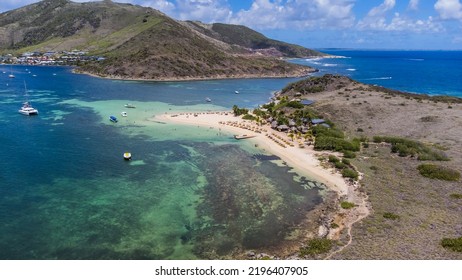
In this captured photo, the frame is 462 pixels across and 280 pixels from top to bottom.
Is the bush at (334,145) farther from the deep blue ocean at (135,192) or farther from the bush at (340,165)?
the deep blue ocean at (135,192)

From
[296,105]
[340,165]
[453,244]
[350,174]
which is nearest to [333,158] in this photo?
[340,165]

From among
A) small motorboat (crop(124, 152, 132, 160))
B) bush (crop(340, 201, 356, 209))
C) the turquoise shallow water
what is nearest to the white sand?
the turquoise shallow water

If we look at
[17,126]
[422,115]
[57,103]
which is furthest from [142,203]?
[57,103]

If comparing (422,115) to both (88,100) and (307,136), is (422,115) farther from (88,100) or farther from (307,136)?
(88,100)

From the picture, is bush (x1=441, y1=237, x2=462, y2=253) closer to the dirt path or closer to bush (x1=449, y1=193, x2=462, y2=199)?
the dirt path

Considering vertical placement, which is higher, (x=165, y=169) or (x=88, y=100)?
(x=88, y=100)

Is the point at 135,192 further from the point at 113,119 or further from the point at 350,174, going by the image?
the point at 113,119
